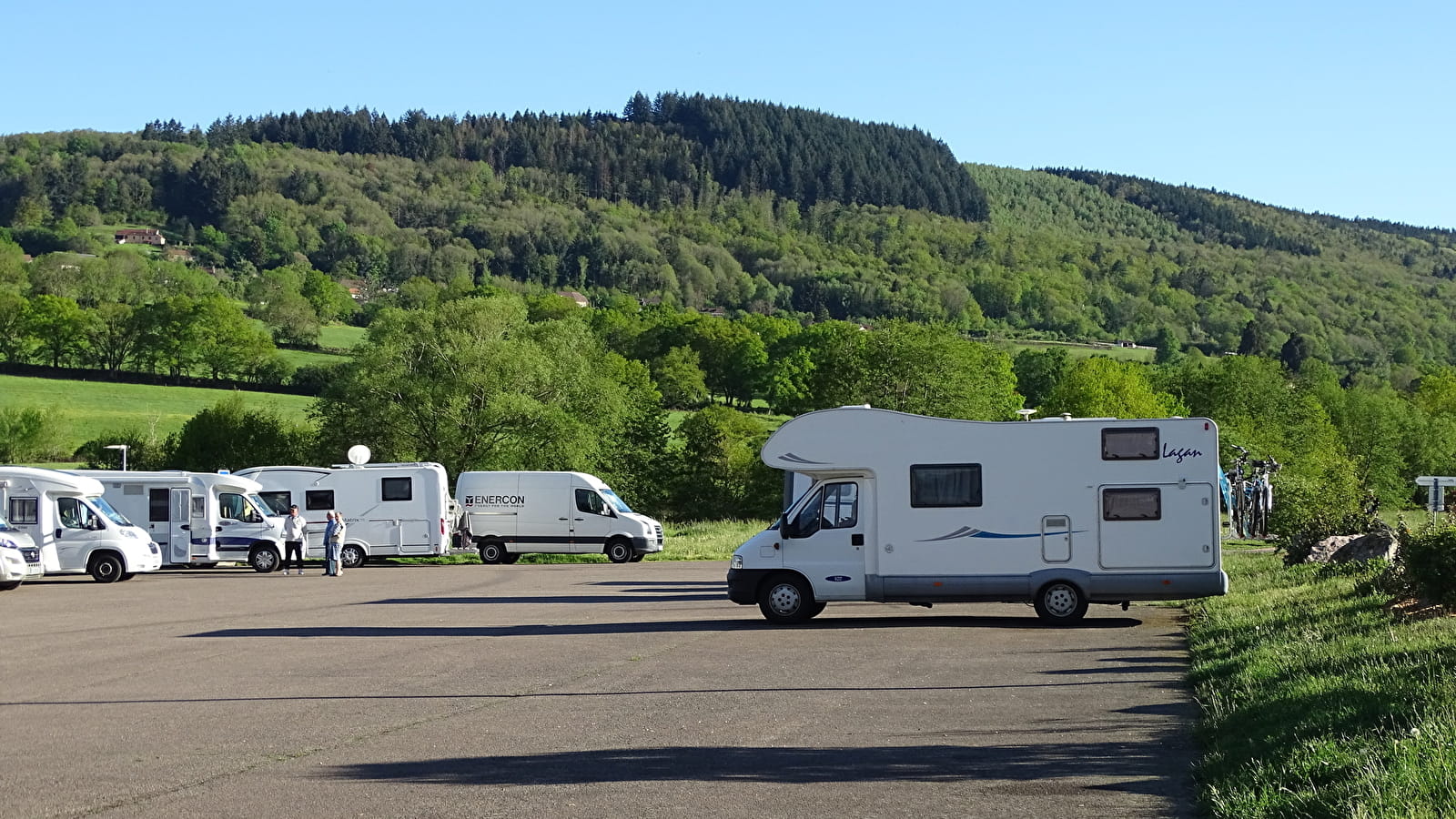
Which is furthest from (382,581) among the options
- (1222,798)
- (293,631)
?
(1222,798)

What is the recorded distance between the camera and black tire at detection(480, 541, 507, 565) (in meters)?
41.2

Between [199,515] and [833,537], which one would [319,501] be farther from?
[833,537]

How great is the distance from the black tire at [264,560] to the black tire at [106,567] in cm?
554

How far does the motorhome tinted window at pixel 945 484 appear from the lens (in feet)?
65.6

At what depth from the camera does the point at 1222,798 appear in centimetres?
787

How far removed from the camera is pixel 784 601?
799 inches

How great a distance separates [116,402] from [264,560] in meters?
71.7

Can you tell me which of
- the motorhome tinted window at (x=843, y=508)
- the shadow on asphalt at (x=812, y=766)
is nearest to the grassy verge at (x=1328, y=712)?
the shadow on asphalt at (x=812, y=766)

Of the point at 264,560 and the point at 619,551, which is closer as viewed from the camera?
the point at 264,560

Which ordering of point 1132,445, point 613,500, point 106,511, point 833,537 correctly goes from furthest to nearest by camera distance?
point 613,500, point 106,511, point 833,537, point 1132,445

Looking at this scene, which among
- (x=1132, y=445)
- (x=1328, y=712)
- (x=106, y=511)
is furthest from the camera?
(x=106, y=511)

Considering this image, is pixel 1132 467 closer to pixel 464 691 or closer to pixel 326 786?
pixel 464 691

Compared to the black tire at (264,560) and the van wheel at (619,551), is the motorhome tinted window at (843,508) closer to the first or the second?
the van wheel at (619,551)

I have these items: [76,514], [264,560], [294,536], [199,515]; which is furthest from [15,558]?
[264,560]
